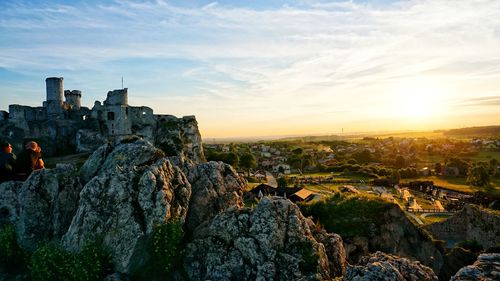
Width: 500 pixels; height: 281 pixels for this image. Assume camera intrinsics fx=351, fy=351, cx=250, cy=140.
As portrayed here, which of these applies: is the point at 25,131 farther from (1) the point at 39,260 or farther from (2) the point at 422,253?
(2) the point at 422,253

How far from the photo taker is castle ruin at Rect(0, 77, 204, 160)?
66.1 m

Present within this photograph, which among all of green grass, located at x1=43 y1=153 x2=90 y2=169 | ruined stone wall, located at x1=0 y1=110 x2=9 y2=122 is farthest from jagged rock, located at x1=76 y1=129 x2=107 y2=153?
ruined stone wall, located at x1=0 y1=110 x2=9 y2=122

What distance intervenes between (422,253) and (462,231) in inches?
966

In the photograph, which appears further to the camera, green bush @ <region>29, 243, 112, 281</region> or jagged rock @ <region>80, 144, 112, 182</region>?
jagged rock @ <region>80, 144, 112, 182</region>

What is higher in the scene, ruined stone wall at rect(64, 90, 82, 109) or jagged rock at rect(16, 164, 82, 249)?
ruined stone wall at rect(64, 90, 82, 109)

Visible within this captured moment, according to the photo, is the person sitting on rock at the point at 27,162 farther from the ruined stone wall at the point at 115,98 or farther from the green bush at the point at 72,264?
the ruined stone wall at the point at 115,98

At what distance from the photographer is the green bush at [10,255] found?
19.4 meters

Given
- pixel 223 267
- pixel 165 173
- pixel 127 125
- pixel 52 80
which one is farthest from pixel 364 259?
pixel 52 80

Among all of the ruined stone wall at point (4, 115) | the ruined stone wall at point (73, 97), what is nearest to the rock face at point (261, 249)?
the ruined stone wall at point (4, 115)

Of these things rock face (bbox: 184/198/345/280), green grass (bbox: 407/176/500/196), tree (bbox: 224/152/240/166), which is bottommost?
green grass (bbox: 407/176/500/196)

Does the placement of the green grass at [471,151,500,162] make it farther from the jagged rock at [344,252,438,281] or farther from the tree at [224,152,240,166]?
the jagged rock at [344,252,438,281]

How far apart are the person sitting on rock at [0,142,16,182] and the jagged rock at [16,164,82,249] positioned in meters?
6.05

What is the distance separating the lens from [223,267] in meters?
16.5

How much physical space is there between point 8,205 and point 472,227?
1992 inches
